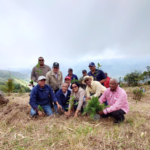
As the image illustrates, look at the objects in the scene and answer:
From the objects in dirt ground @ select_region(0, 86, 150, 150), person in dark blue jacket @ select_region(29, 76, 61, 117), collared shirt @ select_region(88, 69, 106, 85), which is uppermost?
collared shirt @ select_region(88, 69, 106, 85)

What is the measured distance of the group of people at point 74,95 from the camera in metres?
3.33

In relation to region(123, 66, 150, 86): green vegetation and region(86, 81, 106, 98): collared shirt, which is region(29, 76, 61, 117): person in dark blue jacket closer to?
region(86, 81, 106, 98): collared shirt

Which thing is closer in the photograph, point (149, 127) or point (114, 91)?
point (149, 127)

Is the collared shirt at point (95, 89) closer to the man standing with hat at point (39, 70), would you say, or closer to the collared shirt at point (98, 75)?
the collared shirt at point (98, 75)

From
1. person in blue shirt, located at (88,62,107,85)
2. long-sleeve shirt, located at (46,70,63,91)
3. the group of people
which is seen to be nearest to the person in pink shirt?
the group of people

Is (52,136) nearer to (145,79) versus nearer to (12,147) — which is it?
(12,147)

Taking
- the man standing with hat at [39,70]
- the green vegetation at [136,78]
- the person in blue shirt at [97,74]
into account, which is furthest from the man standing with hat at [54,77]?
the green vegetation at [136,78]

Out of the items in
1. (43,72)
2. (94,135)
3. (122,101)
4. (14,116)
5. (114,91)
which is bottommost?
(14,116)

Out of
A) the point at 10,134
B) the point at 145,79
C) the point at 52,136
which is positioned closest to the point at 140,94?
the point at 52,136

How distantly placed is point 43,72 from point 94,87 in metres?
2.47

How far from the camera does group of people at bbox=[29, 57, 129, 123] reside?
333cm

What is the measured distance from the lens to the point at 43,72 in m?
5.31

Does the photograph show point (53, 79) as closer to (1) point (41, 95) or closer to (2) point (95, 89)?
(1) point (41, 95)

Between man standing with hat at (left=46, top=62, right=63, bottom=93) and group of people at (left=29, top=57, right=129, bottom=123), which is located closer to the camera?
group of people at (left=29, top=57, right=129, bottom=123)
